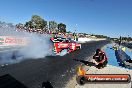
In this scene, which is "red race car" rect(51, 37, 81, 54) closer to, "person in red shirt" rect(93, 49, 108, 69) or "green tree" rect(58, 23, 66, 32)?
"person in red shirt" rect(93, 49, 108, 69)

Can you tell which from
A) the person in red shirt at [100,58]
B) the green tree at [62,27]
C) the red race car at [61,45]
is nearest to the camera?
the person in red shirt at [100,58]

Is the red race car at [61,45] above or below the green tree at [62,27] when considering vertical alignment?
above

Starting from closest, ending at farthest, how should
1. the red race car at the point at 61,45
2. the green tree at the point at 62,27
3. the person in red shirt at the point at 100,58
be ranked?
the person in red shirt at the point at 100,58 < the red race car at the point at 61,45 < the green tree at the point at 62,27

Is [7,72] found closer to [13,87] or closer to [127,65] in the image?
[13,87]

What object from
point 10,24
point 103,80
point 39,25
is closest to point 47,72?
point 103,80

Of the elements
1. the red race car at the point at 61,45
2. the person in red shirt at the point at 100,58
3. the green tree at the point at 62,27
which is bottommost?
the green tree at the point at 62,27

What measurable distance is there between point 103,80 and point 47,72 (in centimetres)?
661

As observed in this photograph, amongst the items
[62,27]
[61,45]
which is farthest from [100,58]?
[62,27]

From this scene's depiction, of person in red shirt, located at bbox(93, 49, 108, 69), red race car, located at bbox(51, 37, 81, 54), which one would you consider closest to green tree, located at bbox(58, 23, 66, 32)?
red race car, located at bbox(51, 37, 81, 54)

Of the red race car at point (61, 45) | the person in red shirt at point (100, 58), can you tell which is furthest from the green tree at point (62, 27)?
the person in red shirt at point (100, 58)

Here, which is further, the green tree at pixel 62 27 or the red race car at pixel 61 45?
the green tree at pixel 62 27

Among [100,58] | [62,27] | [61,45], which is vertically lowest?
[62,27]

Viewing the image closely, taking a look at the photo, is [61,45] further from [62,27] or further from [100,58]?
[62,27]

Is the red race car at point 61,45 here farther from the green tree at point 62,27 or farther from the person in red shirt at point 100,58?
the green tree at point 62,27
